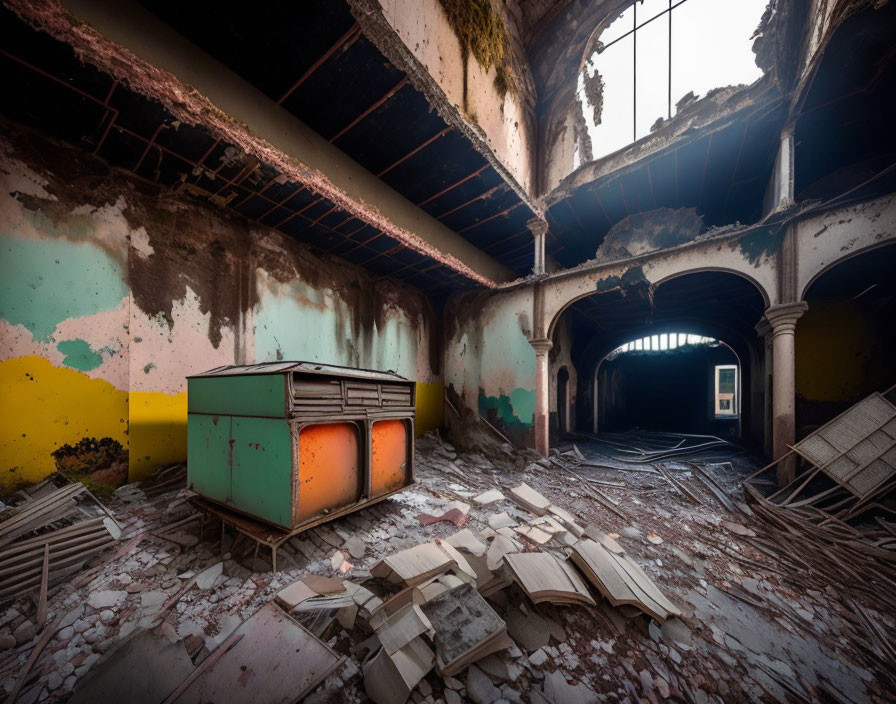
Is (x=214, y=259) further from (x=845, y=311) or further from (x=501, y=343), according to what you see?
(x=845, y=311)

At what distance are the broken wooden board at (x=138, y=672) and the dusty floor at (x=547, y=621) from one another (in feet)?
0.40

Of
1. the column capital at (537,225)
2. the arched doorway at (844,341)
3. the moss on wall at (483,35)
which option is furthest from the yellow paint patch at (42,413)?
the arched doorway at (844,341)

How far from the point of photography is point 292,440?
8.88 feet

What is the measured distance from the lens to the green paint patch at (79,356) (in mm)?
3648

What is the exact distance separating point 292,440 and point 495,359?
5.56m

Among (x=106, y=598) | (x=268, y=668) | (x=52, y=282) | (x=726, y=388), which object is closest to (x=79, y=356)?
(x=52, y=282)

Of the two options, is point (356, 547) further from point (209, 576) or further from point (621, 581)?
point (621, 581)

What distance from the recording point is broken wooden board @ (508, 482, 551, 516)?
4.18 m

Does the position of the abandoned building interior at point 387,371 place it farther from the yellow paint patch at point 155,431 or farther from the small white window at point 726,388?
the small white window at point 726,388

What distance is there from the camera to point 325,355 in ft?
20.7

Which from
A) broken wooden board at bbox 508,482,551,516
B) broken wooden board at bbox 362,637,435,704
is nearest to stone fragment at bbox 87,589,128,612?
broken wooden board at bbox 362,637,435,704

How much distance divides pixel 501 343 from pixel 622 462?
3.82 m

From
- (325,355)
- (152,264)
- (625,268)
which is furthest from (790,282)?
(152,264)

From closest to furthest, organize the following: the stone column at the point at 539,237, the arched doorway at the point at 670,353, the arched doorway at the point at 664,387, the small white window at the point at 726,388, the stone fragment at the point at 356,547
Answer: the stone fragment at the point at 356,547, the stone column at the point at 539,237, the arched doorway at the point at 670,353, the arched doorway at the point at 664,387, the small white window at the point at 726,388
